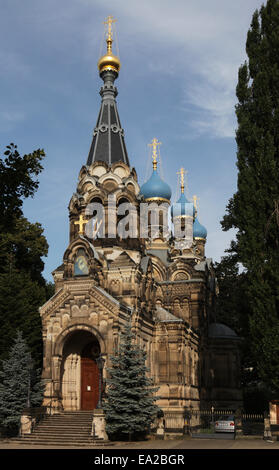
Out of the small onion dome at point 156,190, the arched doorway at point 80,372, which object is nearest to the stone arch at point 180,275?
the small onion dome at point 156,190

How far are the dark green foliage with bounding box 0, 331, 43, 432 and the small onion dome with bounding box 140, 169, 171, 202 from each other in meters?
19.0

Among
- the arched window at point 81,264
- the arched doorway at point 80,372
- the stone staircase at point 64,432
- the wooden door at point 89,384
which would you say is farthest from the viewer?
the arched window at point 81,264

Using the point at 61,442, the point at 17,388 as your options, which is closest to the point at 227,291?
the point at 17,388

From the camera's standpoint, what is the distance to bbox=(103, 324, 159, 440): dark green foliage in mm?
21203

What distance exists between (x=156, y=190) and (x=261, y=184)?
20423 mm

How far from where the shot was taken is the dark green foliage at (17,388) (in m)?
23.6

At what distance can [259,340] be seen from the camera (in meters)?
20.0

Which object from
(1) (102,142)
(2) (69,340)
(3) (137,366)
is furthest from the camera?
(1) (102,142)

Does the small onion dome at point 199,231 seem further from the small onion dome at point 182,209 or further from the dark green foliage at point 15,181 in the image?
the dark green foliage at point 15,181

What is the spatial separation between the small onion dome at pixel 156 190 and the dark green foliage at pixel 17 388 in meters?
19.0

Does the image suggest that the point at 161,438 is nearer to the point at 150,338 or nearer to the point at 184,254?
the point at 150,338

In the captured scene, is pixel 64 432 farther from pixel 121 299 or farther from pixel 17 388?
pixel 121 299

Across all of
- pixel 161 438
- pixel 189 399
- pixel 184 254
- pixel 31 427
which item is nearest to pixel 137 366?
pixel 161 438

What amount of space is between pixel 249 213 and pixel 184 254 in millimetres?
23513
